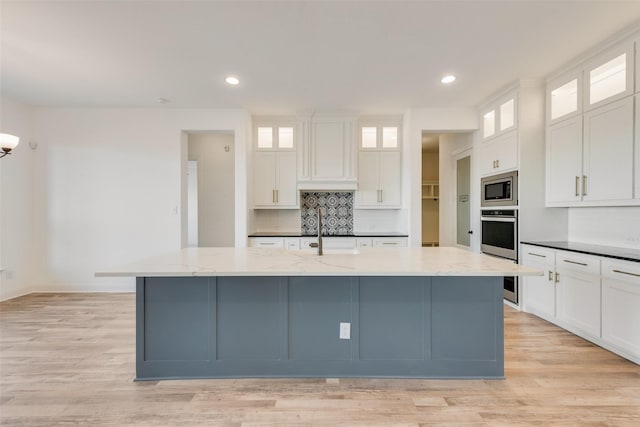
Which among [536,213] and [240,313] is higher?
[536,213]

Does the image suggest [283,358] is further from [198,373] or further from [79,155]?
[79,155]

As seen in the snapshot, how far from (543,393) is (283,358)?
1709 mm

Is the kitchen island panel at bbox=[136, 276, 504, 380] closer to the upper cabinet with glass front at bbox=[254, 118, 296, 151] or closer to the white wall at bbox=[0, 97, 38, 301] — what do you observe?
the upper cabinet with glass front at bbox=[254, 118, 296, 151]

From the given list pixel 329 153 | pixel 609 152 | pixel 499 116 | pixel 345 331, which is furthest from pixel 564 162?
pixel 345 331

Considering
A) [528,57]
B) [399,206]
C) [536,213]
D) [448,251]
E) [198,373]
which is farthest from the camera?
[399,206]

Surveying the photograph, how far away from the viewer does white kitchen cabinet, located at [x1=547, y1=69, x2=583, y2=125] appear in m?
3.00

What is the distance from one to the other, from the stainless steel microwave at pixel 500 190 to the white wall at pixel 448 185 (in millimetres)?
859

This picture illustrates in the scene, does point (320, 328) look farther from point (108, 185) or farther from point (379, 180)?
point (108, 185)

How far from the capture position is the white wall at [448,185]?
4938 mm

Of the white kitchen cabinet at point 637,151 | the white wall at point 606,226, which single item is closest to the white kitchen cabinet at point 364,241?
the white wall at point 606,226

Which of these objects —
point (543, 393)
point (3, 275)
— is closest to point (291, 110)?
point (543, 393)

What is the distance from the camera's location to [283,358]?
2135 millimetres

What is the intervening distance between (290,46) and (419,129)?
2.34 meters

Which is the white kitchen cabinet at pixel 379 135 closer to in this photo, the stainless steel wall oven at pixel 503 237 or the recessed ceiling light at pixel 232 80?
the stainless steel wall oven at pixel 503 237
